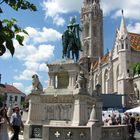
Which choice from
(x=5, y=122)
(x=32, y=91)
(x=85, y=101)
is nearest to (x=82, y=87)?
(x=85, y=101)

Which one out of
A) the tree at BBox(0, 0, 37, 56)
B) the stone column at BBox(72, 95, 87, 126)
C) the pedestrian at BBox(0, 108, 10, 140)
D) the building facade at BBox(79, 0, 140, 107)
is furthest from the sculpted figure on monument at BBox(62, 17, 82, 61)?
the building facade at BBox(79, 0, 140, 107)

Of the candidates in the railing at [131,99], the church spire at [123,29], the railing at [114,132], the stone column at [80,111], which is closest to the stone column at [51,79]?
the stone column at [80,111]

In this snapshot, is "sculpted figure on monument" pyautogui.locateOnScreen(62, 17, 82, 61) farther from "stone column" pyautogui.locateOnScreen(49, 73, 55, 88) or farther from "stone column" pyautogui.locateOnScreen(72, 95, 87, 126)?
"stone column" pyautogui.locateOnScreen(72, 95, 87, 126)

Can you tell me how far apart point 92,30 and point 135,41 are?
107 feet

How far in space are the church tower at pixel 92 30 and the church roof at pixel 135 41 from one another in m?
28.0

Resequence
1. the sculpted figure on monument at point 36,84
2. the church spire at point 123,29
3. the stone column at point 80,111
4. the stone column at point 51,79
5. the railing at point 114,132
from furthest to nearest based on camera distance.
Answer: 1. the church spire at point 123,29
2. the stone column at point 51,79
3. the sculpted figure on monument at point 36,84
4. the stone column at point 80,111
5. the railing at point 114,132

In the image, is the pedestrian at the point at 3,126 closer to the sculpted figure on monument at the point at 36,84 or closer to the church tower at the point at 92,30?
the sculpted figure on monument at the point at 36,84

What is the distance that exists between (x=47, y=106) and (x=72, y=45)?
4.22 metres

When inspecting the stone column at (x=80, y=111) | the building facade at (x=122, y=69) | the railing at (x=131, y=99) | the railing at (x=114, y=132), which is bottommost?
the railing at (x=114, y=132)

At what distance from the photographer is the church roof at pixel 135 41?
58244mm

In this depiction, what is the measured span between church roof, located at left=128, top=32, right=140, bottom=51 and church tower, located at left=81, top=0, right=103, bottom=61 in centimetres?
2804

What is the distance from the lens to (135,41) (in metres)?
60.1

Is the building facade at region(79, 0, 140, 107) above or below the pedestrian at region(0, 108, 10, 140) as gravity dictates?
above

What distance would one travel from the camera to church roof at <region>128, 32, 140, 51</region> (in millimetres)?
58244
